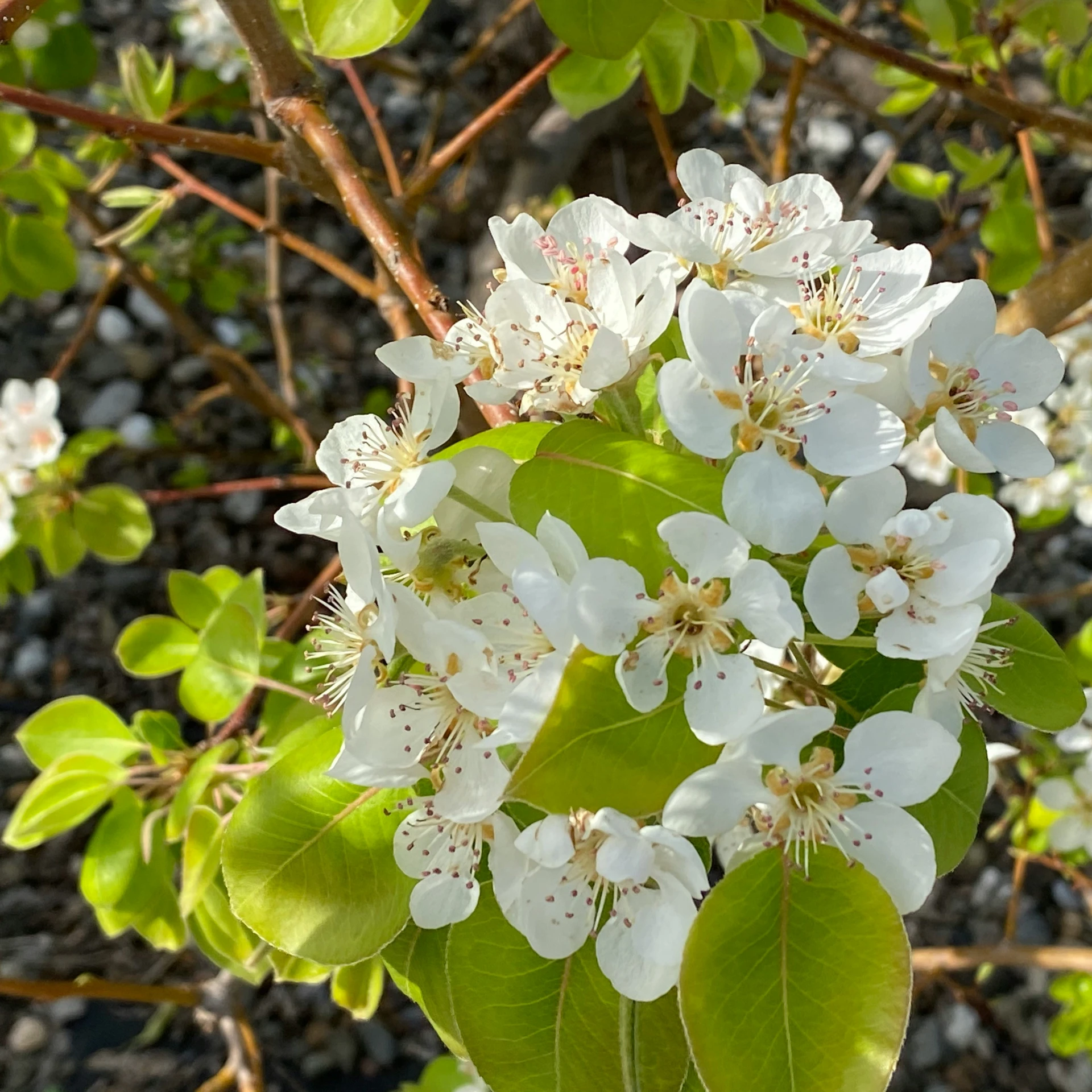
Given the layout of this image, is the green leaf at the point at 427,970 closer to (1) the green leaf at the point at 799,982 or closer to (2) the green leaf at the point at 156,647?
(1) the green leaf at the point at 799,982

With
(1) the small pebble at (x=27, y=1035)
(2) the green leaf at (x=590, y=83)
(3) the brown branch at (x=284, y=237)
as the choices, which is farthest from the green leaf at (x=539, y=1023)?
(1) the small pebble at (x=27, y=1035)

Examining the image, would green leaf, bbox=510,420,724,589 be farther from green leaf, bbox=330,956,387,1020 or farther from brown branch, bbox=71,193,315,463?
brown branch, bbox=71,193,315,463

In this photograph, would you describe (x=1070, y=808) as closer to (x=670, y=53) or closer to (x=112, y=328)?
(x=670, y=53)

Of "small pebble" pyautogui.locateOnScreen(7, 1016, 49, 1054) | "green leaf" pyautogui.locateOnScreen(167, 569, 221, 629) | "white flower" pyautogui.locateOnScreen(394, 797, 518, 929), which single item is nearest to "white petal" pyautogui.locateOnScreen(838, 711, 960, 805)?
"white flower" pyautogui.locateOnScreen(394, 797, 518, 929)

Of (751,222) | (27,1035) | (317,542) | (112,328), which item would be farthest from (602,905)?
(112,328)

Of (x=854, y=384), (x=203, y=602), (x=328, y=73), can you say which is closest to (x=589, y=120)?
(x=328, y=73)

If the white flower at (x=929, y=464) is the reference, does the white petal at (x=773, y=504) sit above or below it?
above

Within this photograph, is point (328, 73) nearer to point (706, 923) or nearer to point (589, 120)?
point (589, 120)
